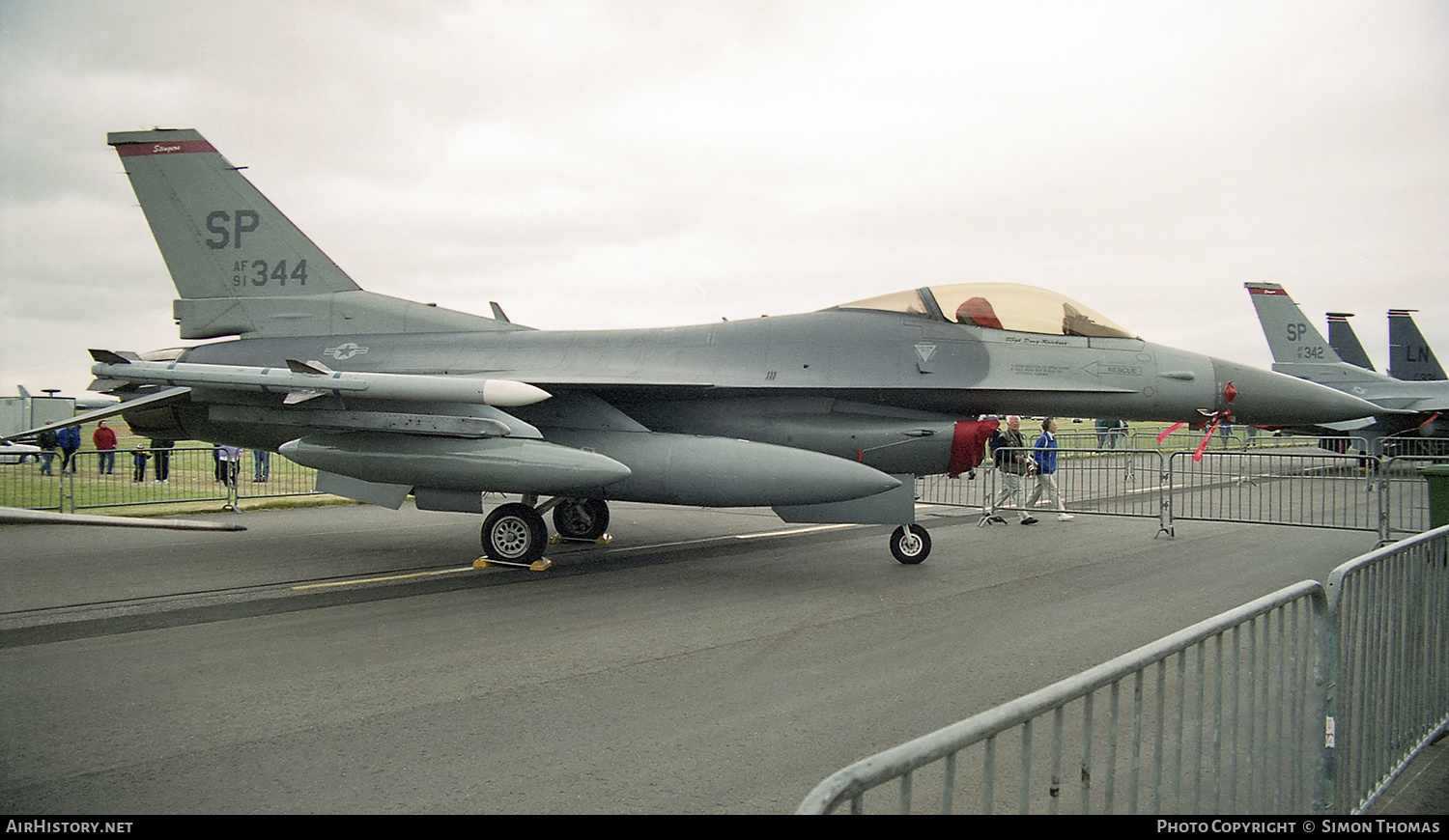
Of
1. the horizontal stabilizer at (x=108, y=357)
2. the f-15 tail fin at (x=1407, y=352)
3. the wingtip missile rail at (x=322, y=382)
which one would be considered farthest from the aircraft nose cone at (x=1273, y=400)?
the f-15 tail fin at (x=1407, y=352)

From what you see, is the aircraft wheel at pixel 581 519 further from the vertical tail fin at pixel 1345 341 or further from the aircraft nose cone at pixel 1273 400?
the vertical tail fin at pixel 1345 341

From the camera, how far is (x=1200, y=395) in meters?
8.41

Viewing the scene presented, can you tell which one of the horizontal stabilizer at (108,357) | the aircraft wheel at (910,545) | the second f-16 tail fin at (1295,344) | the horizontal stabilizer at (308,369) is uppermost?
the second f-16 tail fin at (1295,344)

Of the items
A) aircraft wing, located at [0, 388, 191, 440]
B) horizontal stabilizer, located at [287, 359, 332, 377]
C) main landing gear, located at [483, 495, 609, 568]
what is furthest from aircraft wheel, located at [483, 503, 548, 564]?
aircraft wing, located at [0, 388, 191, 440]

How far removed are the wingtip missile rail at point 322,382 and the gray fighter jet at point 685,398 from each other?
0.02 metres

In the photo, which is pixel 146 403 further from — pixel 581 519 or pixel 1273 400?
pixel 1273 400

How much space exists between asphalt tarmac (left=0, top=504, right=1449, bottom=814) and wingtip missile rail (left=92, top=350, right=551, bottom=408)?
1758 mm

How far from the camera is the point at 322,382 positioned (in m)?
8.07

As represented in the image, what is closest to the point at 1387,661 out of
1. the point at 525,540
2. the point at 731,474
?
the point at 731,474

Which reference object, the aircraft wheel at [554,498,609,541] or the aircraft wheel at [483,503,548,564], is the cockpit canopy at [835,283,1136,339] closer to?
the aircraft wheel at [483,503,548,564]

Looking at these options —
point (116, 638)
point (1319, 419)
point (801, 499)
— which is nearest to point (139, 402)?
point (116, 638)

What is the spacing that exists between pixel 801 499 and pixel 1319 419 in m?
5.27

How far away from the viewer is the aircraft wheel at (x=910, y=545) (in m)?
9.32

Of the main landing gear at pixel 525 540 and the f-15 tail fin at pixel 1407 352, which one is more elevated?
the f-15 tail fin at pixel 1407 352
